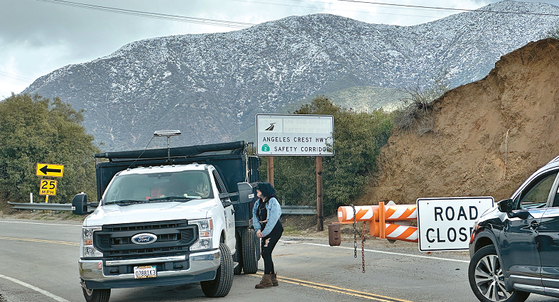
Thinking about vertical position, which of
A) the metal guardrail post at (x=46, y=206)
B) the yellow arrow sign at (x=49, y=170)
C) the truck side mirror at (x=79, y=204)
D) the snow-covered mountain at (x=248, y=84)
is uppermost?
the snow-covered mountain at (x=248, y=84)

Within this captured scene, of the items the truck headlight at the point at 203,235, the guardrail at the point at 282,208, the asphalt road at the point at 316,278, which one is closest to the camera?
the truck headlight at the point at 203,235

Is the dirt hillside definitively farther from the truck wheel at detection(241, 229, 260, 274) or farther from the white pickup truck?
the white pickup truck

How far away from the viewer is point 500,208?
6.98 meters

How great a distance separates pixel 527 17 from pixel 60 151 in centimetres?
18368

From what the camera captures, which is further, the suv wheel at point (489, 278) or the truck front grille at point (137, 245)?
the truck front grille at point (137, 245)

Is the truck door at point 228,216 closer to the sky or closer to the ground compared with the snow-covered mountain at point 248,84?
closer to the ground

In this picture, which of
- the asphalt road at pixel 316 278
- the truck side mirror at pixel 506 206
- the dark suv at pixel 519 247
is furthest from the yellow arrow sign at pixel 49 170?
the truck side mirror at pixel 506 206

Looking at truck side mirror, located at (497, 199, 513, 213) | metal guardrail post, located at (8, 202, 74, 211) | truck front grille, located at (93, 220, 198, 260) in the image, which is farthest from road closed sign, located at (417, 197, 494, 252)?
metal guardrail post, located at (8, 202, 74, 211)

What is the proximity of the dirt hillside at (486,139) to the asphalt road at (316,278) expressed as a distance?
5834mm

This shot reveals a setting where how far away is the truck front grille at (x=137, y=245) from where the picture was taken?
7.84 metres

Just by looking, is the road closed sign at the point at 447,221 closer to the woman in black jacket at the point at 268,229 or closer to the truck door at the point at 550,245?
the woman in black jacket at the point at 268,229

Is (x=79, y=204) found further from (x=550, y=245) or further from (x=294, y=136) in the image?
(x=294, y=136)

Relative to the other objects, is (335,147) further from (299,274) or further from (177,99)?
(177,99)

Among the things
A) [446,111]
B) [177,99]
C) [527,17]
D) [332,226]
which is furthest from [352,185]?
[527,17]
